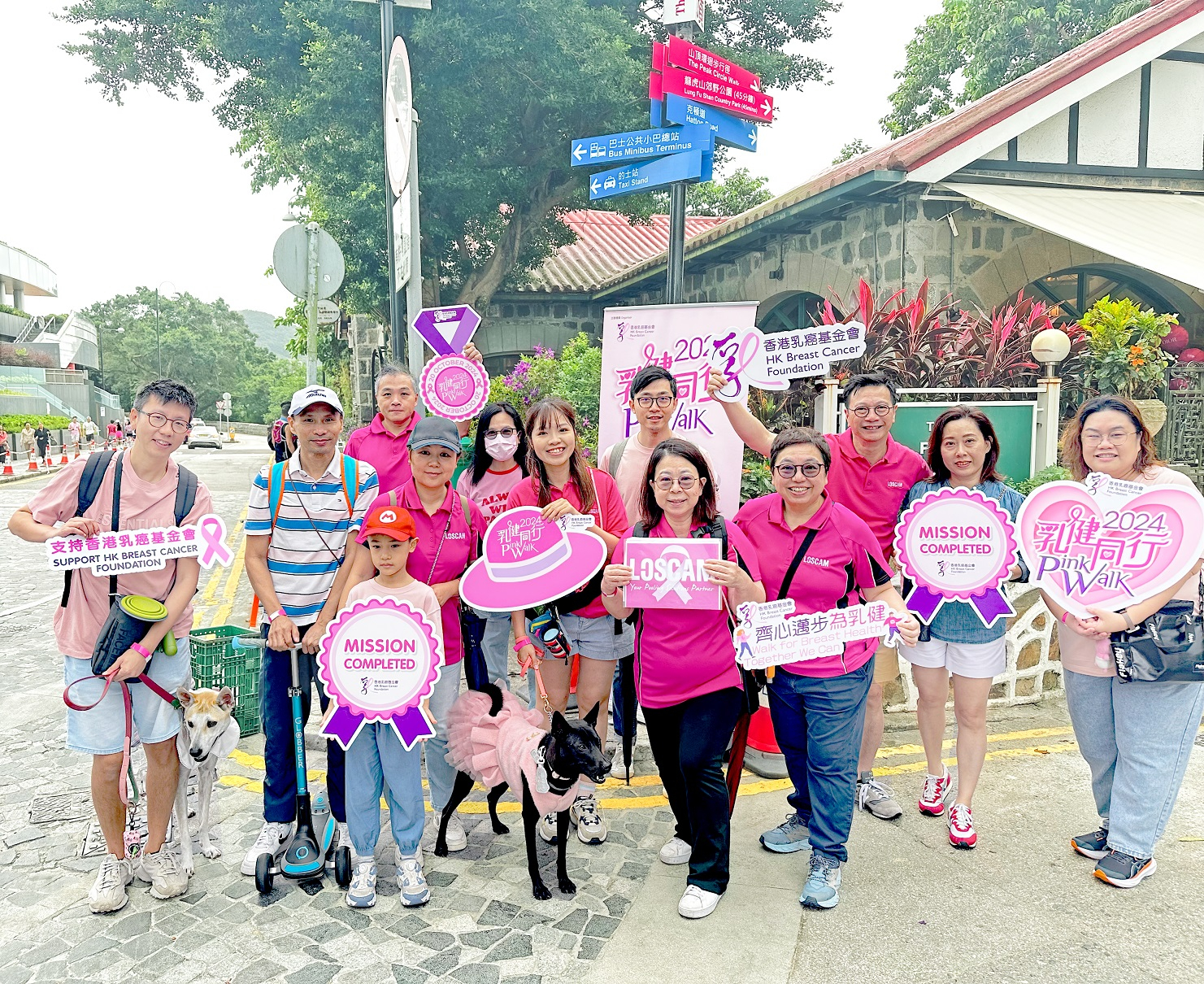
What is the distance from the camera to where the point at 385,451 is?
4305 mm

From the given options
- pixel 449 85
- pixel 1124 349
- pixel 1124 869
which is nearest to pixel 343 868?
pixel 1124 869

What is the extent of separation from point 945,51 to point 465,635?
2409 centimetres

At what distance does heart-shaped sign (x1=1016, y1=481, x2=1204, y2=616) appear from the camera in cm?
324

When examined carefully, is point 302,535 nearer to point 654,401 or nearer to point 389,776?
point 389,776

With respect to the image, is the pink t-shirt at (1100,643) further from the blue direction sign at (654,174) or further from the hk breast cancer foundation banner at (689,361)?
the blue direction sign at (654,174)

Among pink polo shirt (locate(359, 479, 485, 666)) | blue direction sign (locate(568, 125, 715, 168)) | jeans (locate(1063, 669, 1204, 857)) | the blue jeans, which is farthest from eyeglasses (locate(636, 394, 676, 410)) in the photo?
blue direction sign (locate(568, 125, 715, 168))

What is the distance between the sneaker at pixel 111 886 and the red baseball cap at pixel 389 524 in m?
1.60

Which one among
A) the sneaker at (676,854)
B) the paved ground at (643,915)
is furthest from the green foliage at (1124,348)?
the sneaker at (676,854)

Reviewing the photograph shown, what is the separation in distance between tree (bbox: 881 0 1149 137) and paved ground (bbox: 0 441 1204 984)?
20168mm

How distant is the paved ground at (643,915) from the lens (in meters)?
2.94

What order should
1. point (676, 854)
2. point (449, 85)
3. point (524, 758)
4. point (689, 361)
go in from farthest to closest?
A: point (449, 85)
point (689, 361)
point (676, 854)
point (524, 758)

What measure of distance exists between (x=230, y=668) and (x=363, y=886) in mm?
1906

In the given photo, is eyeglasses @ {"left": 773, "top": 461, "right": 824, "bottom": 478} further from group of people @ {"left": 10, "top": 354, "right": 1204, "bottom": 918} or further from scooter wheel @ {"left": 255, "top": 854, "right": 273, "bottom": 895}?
scooter wheel @ {"left": 255, "top": 854, "right": 273, "bottom": 895}

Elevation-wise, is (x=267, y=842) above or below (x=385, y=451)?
below
